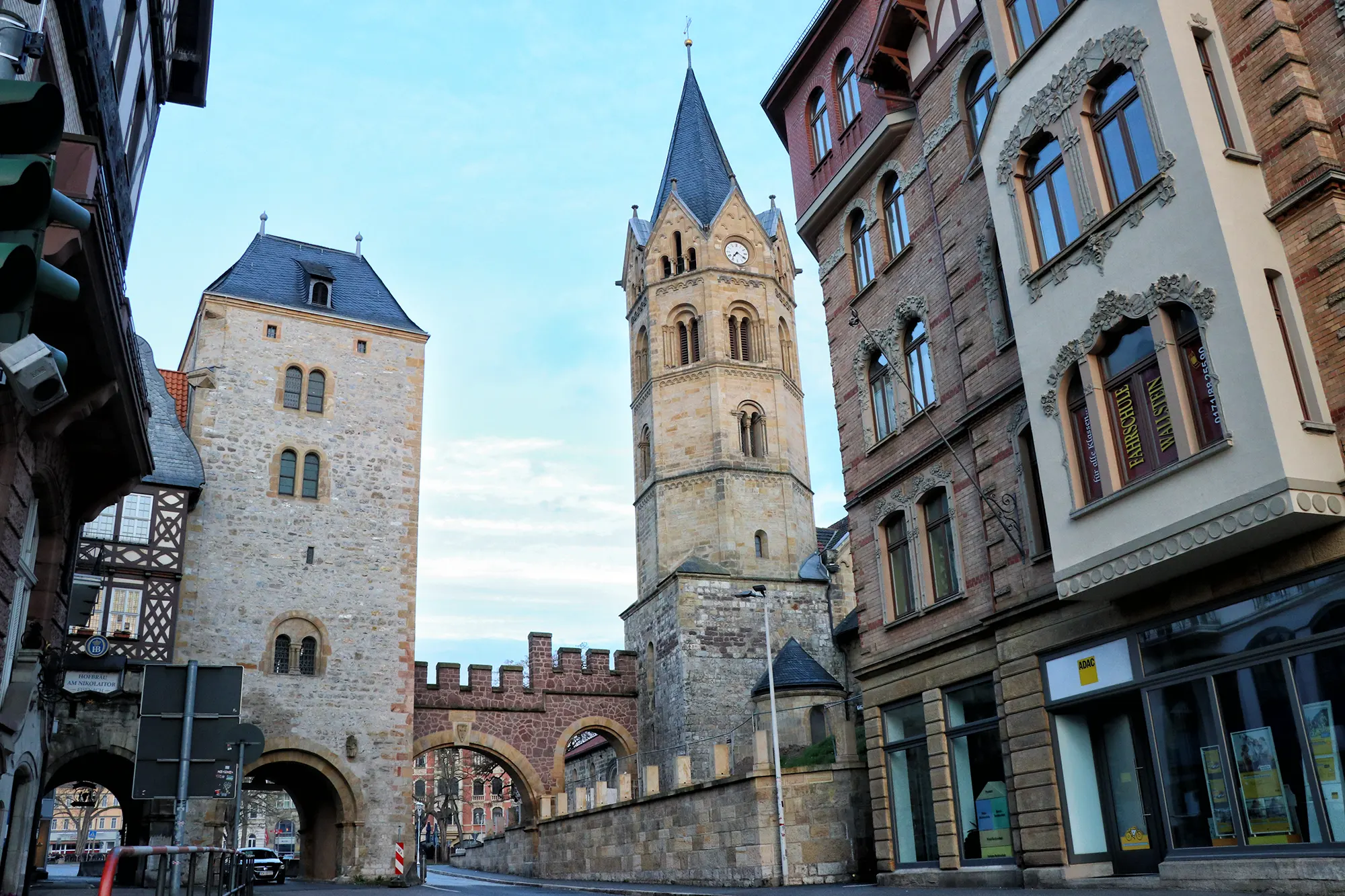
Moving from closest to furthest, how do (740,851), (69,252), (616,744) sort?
(69,252) → (740,851) → (616,744)

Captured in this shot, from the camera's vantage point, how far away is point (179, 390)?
1393 inches

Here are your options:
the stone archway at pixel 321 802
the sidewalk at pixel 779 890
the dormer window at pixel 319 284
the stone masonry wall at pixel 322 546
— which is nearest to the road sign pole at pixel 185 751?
the sidewalk at pixel 779 890

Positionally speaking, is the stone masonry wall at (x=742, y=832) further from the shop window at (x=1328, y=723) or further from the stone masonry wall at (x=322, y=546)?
the shop window at (x=1328, y=723)

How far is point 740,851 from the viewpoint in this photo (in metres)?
21.2

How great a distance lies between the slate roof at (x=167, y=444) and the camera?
32.0 meters

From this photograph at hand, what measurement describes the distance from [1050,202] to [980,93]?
3489 millimetres

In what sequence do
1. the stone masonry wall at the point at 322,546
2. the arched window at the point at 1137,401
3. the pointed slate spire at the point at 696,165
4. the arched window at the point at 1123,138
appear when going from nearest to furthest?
the arched window at the point at 1137,401
the arched window at the point at 1123,138
the stone masonry wall at the point at 322,546
the pointed slate spire at the point at 696,165

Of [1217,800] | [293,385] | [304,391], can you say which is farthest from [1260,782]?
[293,385]

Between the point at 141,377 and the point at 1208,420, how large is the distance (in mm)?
11828

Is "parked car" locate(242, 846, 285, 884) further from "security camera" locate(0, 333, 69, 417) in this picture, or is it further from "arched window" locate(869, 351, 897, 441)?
"security camera" locate(0, 333, 69, 417)

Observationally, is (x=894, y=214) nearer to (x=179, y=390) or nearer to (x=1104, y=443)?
(x=1104, y=443)

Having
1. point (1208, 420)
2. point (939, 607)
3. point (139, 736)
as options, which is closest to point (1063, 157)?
point (1208, 420)

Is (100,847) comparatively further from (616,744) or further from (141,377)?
(141,377)

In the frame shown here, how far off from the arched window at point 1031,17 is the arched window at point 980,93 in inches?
42.8
